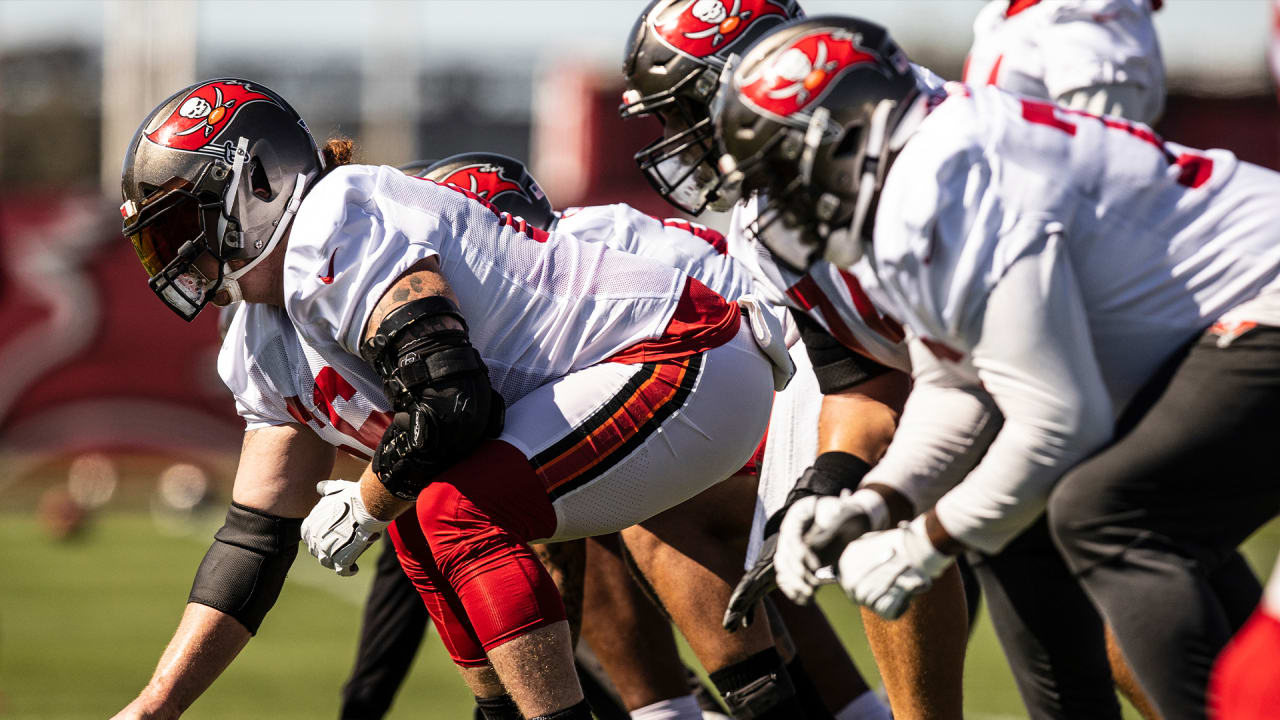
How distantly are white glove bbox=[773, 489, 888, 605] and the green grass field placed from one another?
3542mm

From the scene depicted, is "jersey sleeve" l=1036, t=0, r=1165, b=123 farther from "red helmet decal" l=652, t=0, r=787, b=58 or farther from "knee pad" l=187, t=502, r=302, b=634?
"knee pad" l=187, t=502, r=302, b=634

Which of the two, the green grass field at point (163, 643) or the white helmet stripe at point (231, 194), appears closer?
the white helmet stripe at point (231, 194)

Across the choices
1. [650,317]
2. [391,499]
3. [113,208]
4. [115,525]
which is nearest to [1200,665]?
[650,317]

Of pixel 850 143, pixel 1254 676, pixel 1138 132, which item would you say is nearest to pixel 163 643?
pixel 850 143

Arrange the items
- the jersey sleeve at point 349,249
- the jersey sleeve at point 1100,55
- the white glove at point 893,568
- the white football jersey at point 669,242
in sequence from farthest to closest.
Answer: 1. the white football jersey at point 669,242
2. the jersey sleeve at point 1100,55
3. the jersey sleeve at point 349,249
4. the white glove at point 893,568

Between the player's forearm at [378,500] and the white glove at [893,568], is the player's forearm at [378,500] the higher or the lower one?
the lower one

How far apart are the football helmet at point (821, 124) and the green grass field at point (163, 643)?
3831mm

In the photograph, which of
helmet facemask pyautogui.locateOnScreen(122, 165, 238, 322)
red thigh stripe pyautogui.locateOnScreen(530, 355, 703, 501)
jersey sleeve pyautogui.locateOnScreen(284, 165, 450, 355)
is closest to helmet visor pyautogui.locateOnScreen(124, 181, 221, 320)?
helmet facemask pyautogui.locateOnScreen(122, 165, 238, 322)

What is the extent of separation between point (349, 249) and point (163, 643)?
19.6 feet

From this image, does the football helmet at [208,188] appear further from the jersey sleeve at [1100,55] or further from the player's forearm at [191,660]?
the jersey sleeve at [1100,55]

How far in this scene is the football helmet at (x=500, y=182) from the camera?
464cm

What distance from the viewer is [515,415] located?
11.4 feet

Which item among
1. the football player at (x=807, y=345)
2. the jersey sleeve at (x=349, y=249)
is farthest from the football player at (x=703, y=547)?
the jersey sleeve at (x=349, y=249)

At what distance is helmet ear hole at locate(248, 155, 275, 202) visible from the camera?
141 inches
